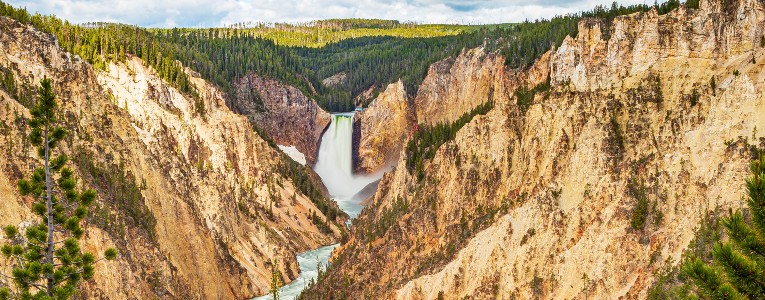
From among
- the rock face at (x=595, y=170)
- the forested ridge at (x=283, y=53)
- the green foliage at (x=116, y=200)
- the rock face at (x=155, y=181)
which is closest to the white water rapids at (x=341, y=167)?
the forested ridge at (x=283, y=53)

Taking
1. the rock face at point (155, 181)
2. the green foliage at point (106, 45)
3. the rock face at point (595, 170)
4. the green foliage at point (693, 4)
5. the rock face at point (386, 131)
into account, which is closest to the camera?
the rock face at point (595, 170)

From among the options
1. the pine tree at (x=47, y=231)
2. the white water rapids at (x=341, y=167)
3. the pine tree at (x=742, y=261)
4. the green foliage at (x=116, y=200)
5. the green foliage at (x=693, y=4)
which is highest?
the green foliage at (x=693, y=4)

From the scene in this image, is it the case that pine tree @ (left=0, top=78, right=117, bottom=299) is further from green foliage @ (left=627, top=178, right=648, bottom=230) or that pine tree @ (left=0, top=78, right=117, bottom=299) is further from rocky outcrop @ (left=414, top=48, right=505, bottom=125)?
rocky outcrop @ (left=414, top=48, right=505, bottom=125)

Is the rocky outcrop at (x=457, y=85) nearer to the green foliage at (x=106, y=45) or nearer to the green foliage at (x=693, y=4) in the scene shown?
the green foliage at (x=106, y=45)

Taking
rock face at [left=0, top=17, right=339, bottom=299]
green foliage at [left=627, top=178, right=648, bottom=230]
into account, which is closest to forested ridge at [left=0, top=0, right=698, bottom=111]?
rock face at [left=0, top=17, right=339, bottom=299]

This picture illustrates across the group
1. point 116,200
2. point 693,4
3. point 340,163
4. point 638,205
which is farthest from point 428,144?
point 340,163

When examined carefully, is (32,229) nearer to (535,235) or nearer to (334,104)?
(535,235)

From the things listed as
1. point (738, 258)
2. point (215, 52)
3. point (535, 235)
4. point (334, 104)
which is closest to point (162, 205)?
point (535, 235)
